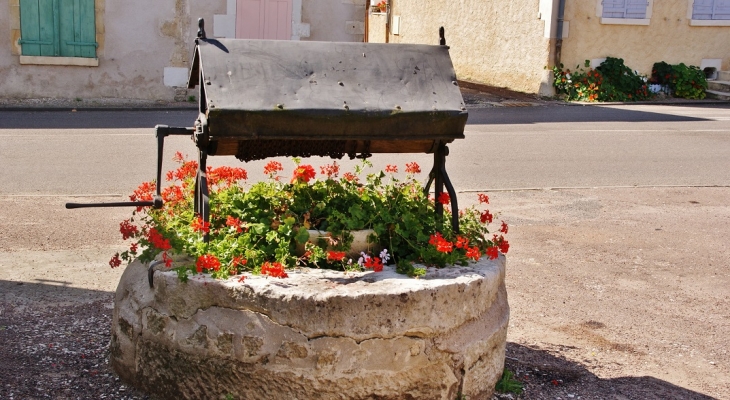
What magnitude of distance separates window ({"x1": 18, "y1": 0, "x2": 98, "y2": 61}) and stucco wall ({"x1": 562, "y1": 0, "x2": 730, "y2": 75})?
941 cm

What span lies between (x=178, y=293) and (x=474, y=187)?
5405 millimetres

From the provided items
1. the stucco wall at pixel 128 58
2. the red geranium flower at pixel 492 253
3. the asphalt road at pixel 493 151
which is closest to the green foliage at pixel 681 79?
the asphalt road at pixel 493 151

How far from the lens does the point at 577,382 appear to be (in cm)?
435

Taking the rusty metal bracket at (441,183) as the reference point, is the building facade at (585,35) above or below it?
above

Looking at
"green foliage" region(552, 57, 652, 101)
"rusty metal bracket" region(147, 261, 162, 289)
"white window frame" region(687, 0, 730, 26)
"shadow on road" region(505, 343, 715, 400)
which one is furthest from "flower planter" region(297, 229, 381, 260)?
"white window frame" region(687, 0, 730, 26)

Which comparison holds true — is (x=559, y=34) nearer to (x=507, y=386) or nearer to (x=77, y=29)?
(x=77, y=29)

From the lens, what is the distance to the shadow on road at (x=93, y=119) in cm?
1223

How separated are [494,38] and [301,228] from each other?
1579cm

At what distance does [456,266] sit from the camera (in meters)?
3.98

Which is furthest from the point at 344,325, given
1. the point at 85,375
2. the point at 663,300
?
the point at 663,300

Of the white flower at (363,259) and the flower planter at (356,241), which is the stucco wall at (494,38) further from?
the white flower at (363,259)

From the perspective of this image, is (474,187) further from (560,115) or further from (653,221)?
(560,115)

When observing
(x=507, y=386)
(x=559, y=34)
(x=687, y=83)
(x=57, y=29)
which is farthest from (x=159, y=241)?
(x=687, y=83)

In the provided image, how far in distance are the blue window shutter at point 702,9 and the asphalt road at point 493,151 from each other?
4322 mm
